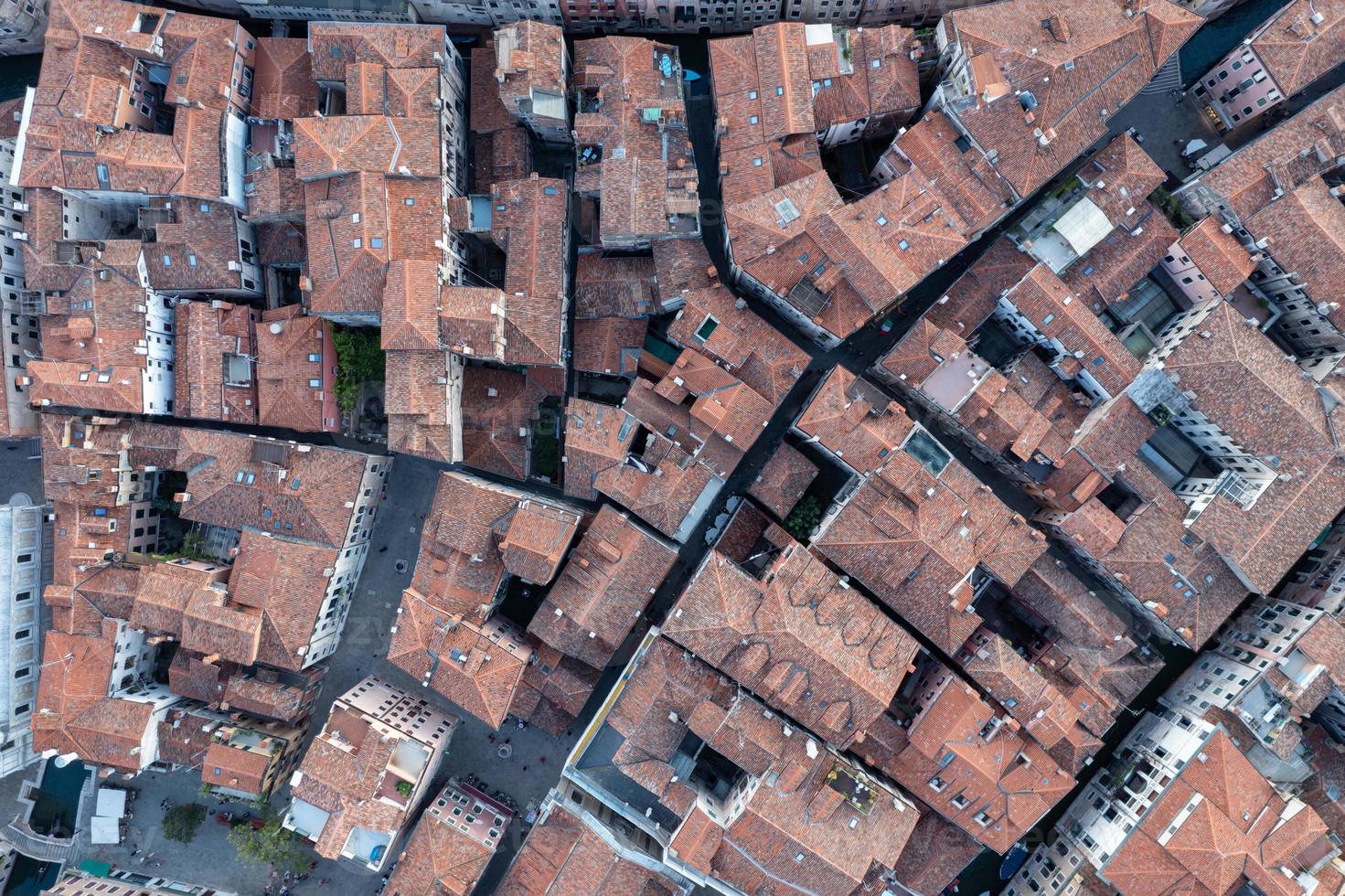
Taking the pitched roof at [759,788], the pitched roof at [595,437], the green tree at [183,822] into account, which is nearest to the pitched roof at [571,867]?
the pitched roof at [759,788]

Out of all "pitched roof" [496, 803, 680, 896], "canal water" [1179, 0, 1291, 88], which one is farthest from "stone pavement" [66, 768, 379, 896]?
"canal water" [1179, 0, 1291, 88]

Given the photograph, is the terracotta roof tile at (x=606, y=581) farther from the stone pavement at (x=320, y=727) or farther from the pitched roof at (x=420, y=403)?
the pitched roof at (x=420, y=403)

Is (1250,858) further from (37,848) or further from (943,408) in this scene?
(37,848)

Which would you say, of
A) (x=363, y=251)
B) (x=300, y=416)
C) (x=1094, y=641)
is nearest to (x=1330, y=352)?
(x=1094, y=641)

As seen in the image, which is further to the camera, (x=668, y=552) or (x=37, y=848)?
(x=37, y=848)

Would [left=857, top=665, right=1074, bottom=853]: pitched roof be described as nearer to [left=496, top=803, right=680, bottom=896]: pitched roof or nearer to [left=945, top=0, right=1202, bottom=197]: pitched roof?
[left=496, top=803, right=680, bottom=896]: pitched roof
